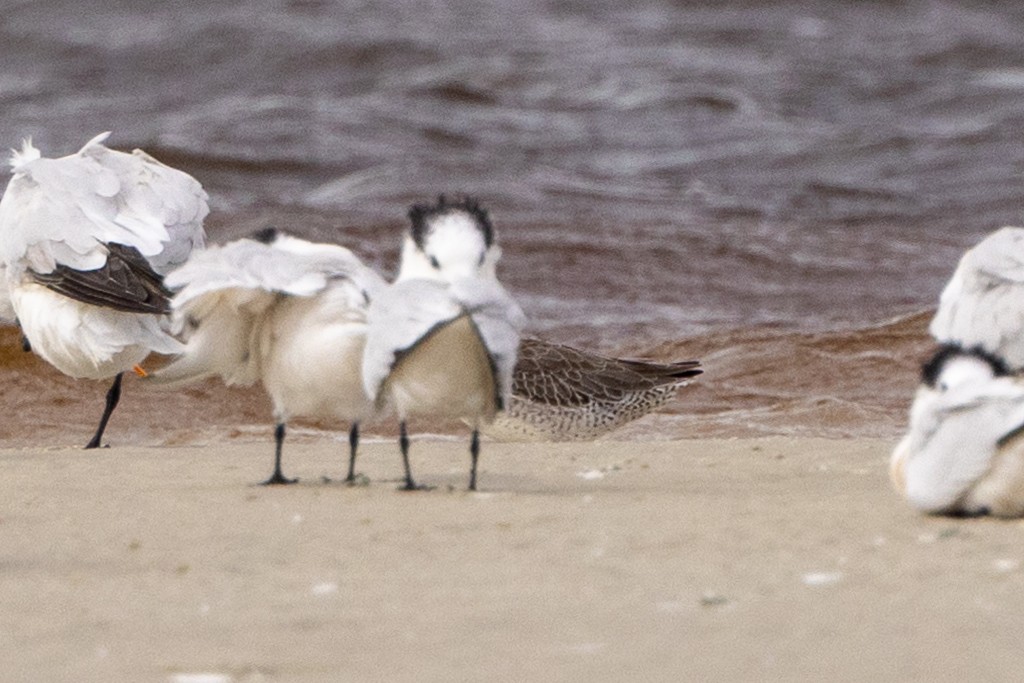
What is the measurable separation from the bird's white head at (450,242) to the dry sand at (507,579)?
68cm

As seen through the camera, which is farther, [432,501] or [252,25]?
[252,25]

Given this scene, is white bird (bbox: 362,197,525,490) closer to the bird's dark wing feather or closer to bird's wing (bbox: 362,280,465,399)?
bird's wing (bbox: 362,280,465,399)

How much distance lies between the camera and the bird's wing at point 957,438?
191 inches

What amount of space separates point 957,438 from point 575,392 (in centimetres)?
382

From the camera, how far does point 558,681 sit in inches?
144

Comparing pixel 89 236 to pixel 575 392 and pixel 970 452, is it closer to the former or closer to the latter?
pixel 575 392

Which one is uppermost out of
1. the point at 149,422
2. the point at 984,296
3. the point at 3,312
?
the point at 984,296

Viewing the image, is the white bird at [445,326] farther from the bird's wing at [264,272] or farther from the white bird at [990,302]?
the white bird at [990,302]

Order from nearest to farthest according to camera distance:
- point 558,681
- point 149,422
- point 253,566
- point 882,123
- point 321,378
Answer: point 558,681, point 253,566, point 321,378, point 149,422, point 882,123

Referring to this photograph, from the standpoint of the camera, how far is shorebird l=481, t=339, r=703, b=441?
852cm

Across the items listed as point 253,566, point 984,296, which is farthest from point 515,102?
point 253,566

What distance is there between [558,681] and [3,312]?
522cm

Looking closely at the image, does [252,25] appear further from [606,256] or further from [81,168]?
[81,168]

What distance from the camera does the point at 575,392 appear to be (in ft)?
28.3
